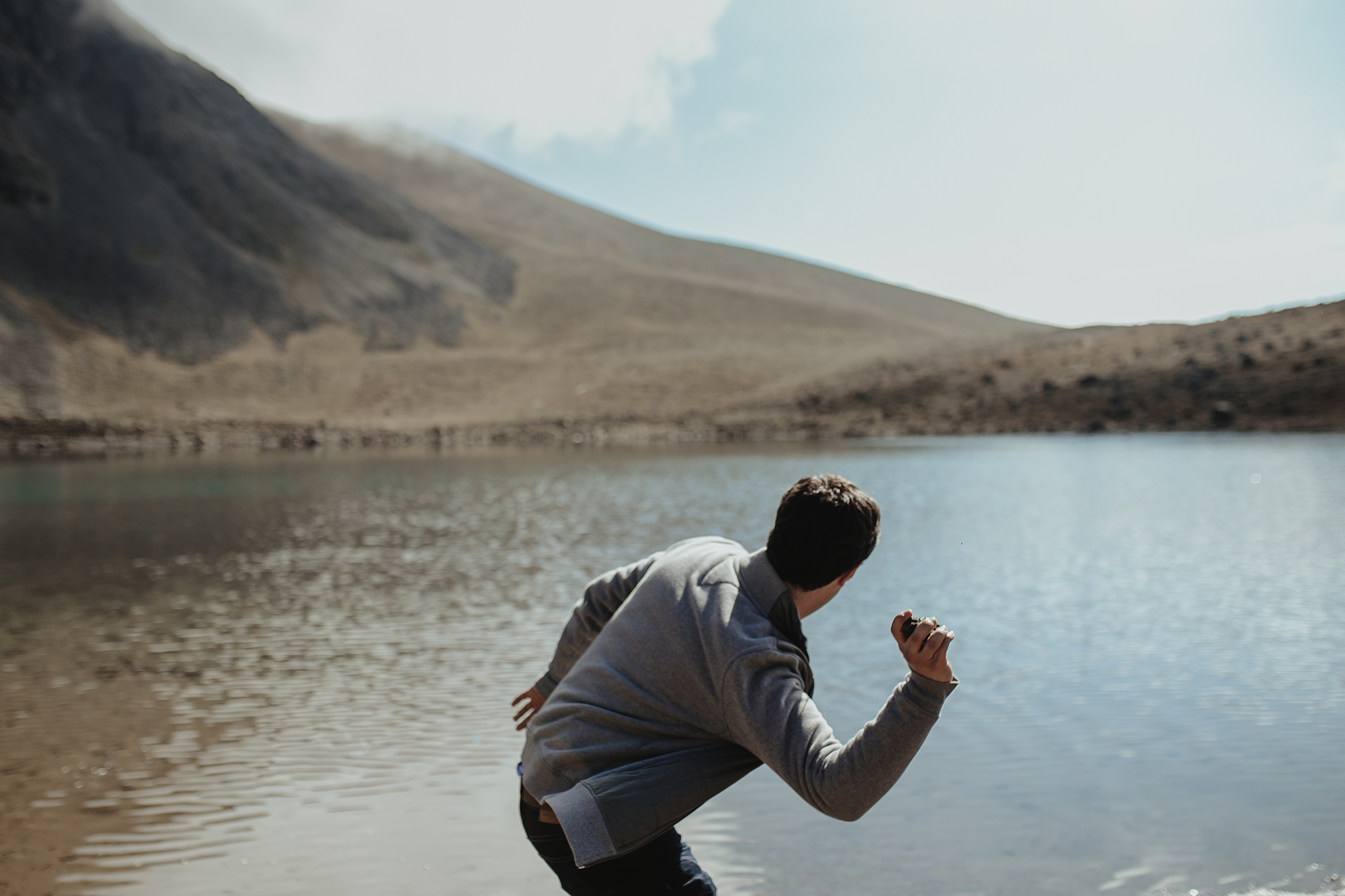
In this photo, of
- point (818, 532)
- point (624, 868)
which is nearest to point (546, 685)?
point (624, 868)

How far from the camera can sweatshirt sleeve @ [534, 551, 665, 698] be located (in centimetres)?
307

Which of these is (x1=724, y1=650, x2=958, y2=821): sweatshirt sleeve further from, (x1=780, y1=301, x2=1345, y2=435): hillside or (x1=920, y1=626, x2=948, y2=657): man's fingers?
(x1=780, y1=301, x2=1345, y2=435): hillside

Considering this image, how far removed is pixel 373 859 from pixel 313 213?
86.7 m

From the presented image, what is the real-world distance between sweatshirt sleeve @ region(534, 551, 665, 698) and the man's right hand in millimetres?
951

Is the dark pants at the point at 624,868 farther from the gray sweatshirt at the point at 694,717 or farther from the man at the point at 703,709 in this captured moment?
the gray sweatshirt at the point at 694,717

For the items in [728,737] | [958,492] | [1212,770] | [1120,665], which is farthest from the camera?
[958,492]

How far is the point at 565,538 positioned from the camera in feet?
52.2

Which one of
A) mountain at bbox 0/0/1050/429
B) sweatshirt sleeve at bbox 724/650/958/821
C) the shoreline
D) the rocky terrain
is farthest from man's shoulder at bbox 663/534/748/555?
mountain at bbox 0/0/1050/429

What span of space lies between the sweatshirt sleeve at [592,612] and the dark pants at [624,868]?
47cm

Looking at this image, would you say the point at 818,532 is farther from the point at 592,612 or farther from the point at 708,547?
the point at 592,612

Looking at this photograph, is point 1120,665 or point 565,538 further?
point 565,538

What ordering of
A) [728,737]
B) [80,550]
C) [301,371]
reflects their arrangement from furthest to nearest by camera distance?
[301,371] < [80,550] < [728,737]

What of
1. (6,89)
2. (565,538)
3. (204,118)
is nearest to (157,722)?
(565,538)

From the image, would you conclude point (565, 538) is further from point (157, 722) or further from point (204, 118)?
point (204, 118)
